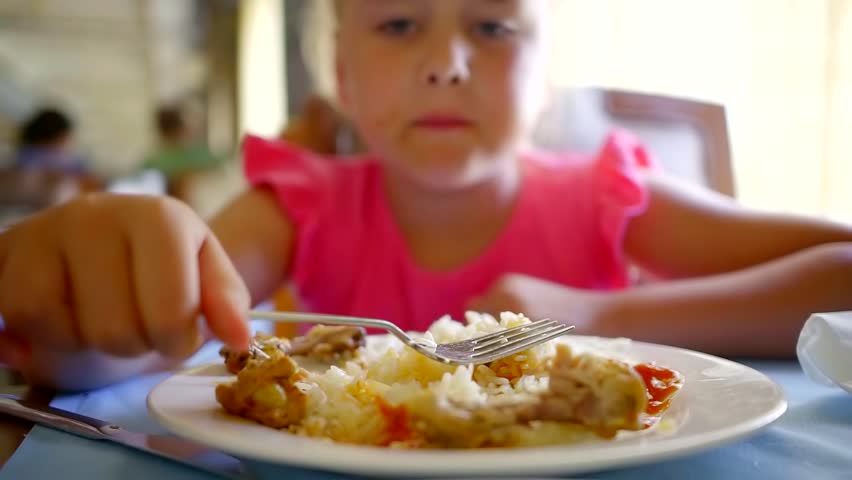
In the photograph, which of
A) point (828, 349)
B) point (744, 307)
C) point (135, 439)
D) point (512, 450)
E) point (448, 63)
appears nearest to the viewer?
point (512, 450)

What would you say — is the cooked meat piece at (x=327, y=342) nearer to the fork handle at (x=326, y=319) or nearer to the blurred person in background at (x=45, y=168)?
the fork handle at (x=326, y=319)

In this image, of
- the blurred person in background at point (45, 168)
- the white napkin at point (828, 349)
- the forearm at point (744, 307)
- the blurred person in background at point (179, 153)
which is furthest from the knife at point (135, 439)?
the blurred person in background at point (179, 153)

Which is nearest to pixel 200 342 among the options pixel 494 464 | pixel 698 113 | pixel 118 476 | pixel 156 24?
Answer: pixel 118 476

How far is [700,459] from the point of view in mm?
421

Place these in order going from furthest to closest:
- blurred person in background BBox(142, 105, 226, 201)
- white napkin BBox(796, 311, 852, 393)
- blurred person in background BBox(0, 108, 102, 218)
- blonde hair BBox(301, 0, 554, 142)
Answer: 1. blurred person in background BBox(142, 105, 226, 201)
2. blurred person in background BBox(0, 108, 102, 218)
3. blonde hair BBox(301, 0, 554, 142)
4. white napkin BBox(796, 311, 852, 393)

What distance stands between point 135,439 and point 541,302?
52 cm

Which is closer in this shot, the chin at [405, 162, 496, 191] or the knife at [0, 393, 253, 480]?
the knife at [0, 393, 253, 480]

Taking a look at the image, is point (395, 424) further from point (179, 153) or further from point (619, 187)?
point (179, 153)

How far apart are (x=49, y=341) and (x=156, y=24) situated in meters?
4.71

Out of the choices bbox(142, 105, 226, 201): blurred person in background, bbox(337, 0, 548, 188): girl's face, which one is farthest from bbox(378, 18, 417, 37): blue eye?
bbox(142, 105, 226, 201): blurred person in background

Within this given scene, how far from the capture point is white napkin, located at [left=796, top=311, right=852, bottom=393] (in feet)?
1.79

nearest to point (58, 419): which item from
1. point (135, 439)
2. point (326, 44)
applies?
point (135, 439)

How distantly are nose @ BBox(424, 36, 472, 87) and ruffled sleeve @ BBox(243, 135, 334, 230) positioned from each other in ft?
1.11

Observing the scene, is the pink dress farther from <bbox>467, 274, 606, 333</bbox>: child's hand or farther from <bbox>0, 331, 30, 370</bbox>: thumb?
<bbox>0, 331, 30, 370</bbox>: thumb
